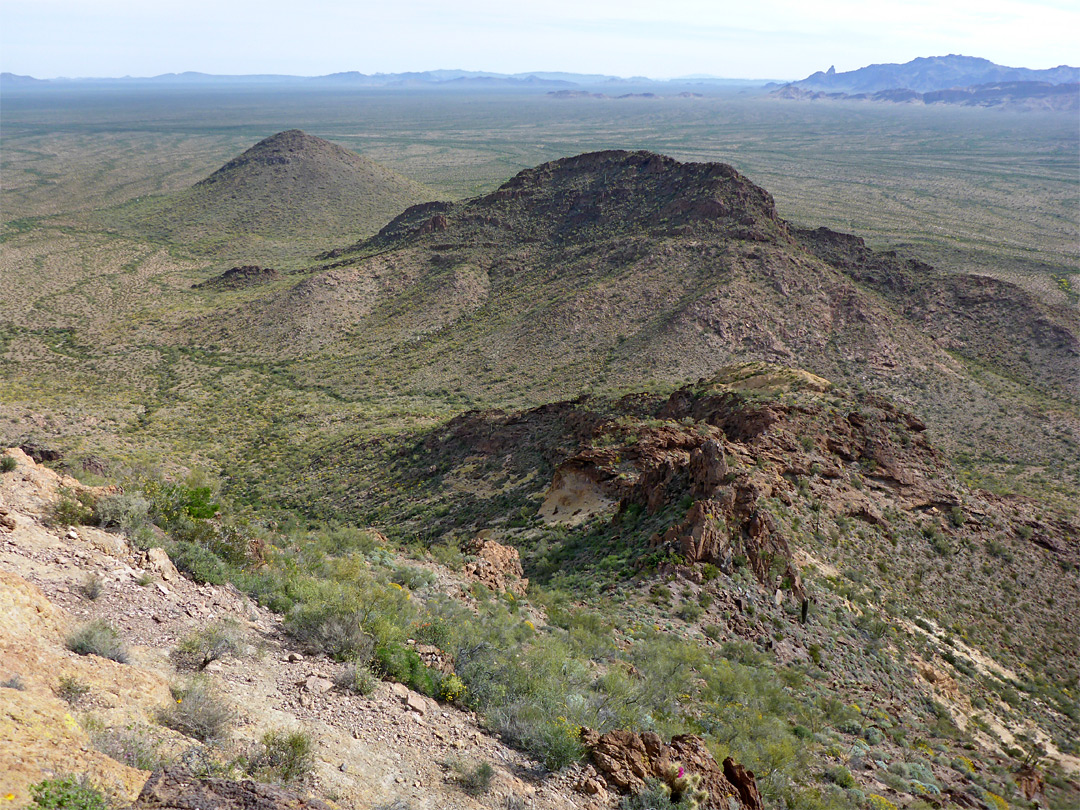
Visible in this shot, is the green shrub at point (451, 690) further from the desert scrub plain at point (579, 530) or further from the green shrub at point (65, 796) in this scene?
the green shrub at point (65, 796)

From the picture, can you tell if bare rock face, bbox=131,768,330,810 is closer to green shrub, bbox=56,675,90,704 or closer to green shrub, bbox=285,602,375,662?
green shrub, bbox=56,675,90,704

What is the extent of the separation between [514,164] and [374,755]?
603ft

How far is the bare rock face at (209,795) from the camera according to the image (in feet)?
16.0

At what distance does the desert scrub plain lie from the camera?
9.77 meters

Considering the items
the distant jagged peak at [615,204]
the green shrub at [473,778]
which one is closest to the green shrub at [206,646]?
the green shrub at [473,778]

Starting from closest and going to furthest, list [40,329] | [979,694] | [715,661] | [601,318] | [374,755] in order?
[374,755] < [715,661] < [979,694] < [601,318] < [40,329]

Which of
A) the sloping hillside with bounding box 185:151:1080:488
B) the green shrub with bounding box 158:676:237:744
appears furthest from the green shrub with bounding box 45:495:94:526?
the sloping hillside with bounding box 185:151:1080:488

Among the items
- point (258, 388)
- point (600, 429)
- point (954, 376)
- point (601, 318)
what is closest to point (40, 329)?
point (258, 388)

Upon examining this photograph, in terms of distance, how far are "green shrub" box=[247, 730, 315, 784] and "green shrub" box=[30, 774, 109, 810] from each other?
140 cm

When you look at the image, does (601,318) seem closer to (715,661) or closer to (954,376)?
(954,376)

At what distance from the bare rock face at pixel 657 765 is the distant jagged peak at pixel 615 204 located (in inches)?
1937

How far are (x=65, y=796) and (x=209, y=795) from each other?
1106 mm

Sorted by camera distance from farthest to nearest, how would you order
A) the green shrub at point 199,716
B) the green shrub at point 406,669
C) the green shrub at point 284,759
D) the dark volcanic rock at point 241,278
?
the dark volcanic rock at point 241,278 → the green shrub at point 406,669 → the green shrub at point 199,716 → the green shrub at point 284,759

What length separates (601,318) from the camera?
4525 cm
